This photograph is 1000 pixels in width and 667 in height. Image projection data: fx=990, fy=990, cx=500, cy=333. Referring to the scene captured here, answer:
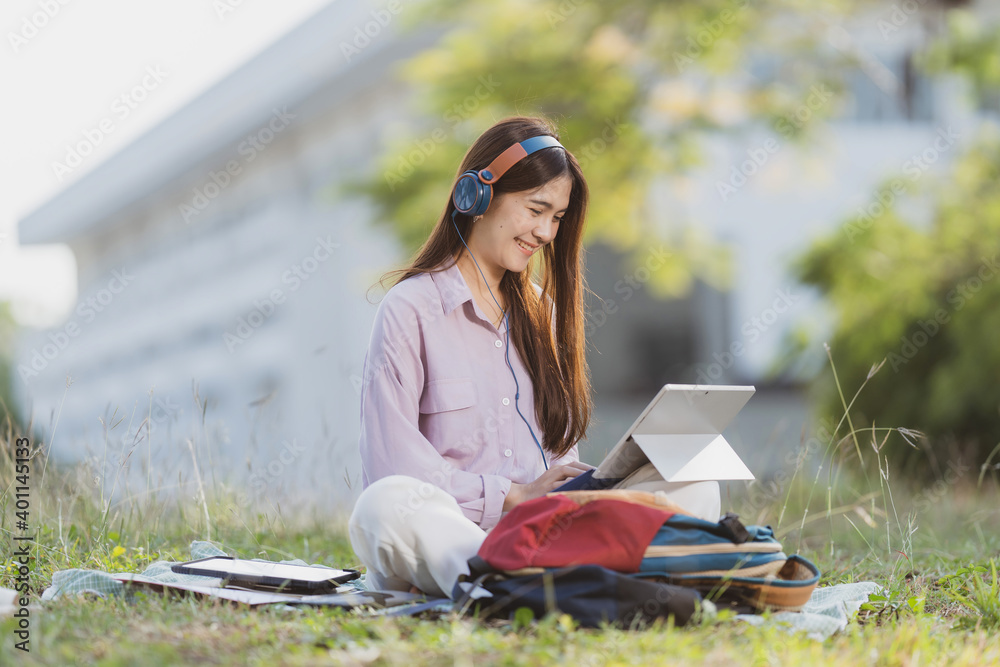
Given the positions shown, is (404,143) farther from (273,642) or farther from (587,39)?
(273,642)

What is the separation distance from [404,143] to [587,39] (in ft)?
6.61

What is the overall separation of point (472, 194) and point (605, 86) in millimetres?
6709

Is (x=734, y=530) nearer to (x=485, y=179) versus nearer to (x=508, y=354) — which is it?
(x=508, y=354)

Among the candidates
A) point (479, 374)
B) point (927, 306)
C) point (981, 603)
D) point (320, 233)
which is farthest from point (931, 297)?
point (320, 233)

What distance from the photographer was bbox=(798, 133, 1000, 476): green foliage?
24.7 ft

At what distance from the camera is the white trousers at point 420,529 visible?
8.57 feet

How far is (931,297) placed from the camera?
8.17 meters

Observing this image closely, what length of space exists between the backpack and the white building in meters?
6.79

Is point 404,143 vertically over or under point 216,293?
over

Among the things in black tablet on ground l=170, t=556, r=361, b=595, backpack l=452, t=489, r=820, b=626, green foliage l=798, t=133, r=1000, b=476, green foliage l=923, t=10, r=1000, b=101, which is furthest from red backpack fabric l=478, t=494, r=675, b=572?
green foliage l=923, t=10, r=1000, b=101

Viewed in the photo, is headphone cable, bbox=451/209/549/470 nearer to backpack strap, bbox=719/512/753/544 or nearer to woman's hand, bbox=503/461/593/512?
woman's hand, bbox=503/461/593/512

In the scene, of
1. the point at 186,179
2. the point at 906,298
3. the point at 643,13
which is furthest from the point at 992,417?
the point at 186,179

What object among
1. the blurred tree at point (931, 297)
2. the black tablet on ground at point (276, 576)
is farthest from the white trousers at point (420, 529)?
the blurred tree at point (931, 297)

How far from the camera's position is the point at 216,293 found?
1552cm
